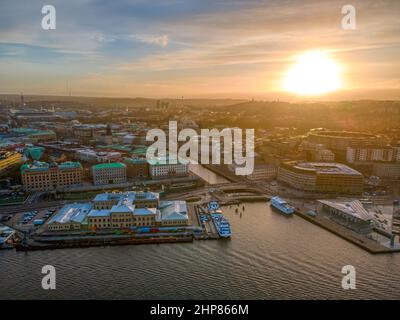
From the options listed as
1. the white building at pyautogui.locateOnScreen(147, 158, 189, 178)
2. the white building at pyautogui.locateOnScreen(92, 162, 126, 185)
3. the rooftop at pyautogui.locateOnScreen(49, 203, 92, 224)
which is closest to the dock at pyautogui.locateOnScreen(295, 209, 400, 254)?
the white building at pyautogui.locateOnScreen(147, 158, 189, 178)

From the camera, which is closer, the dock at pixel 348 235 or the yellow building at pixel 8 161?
the dock at pixel 348 235

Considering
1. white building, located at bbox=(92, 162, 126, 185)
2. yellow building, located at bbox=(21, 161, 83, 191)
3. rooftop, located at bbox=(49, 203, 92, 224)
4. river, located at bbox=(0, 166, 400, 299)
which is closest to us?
river, located at bbox=(0, 166, 400, 299)

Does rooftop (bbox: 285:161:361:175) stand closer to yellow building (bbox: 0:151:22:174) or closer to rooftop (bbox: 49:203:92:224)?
rooftop (bbox: 49:203:92:224)

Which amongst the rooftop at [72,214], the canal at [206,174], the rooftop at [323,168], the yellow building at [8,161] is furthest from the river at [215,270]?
the yellow building at [8,161]

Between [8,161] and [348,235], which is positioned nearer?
[348,235]

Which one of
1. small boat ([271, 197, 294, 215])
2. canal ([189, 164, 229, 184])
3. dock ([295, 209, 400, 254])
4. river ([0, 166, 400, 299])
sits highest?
canal ([189, 164, 229, 184])

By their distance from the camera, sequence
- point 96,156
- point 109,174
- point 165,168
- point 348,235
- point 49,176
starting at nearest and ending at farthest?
1. point 348,235
2. point 49,176
3. point 109,174
4. point 165,168
5. point 96,156

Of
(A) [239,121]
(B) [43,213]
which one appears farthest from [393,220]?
(A) [239,121]

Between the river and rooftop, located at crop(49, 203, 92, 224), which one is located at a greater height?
rooftop, located at crop(49, 203, 92, 224)

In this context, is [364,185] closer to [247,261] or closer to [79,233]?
[247,261]

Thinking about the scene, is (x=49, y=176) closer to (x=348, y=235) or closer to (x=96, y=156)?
(x=96, y=156)

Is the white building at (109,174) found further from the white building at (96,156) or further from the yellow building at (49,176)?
the white building at (96,156)

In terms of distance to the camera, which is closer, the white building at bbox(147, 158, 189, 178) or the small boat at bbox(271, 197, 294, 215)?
the small boat at bbox(271, 197, 294, 215)

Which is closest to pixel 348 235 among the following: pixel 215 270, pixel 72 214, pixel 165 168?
pixel 215 270
